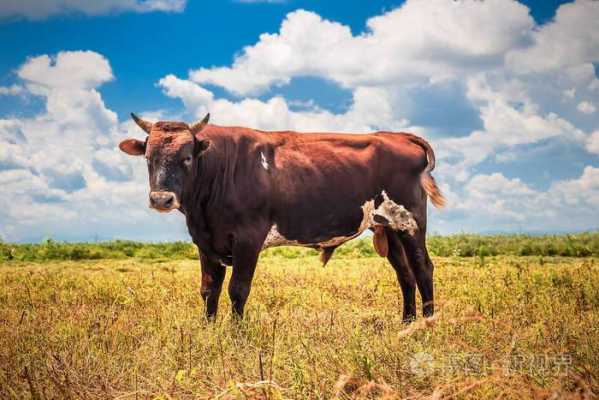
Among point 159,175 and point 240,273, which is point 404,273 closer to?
point 240,273

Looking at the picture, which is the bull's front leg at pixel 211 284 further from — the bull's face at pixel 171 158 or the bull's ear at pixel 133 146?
the bull's ear at pixel 133 146

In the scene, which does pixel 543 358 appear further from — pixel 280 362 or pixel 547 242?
pixel 547 242

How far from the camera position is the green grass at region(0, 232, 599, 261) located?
15945 mm

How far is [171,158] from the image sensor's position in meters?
6.85

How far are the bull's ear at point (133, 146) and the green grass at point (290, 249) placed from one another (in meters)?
9.16

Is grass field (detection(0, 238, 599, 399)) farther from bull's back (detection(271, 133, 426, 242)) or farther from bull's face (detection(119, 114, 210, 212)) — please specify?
bull's face (detection(119, 114, 210, 212))

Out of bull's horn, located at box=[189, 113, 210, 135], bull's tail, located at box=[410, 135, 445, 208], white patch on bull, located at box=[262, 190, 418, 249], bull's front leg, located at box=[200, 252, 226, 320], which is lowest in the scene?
bull's front leg, located at box=[200, 252, 226, 320]

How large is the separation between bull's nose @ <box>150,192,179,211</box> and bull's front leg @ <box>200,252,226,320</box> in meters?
1.05

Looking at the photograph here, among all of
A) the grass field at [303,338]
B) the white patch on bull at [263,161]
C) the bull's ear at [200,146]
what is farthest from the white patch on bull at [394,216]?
the bull's ear at [200,146]

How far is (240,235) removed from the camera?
278 inches

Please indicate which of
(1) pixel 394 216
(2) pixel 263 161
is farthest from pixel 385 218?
(2) pixel 263 161

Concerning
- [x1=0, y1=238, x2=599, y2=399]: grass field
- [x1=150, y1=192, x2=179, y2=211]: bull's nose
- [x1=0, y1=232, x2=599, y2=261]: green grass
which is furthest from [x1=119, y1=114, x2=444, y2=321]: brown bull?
[x1=0, y1=232, x2=599, y2=261]: green grass

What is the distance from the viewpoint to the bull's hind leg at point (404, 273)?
27.3 feet

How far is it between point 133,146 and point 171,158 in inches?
31.1
